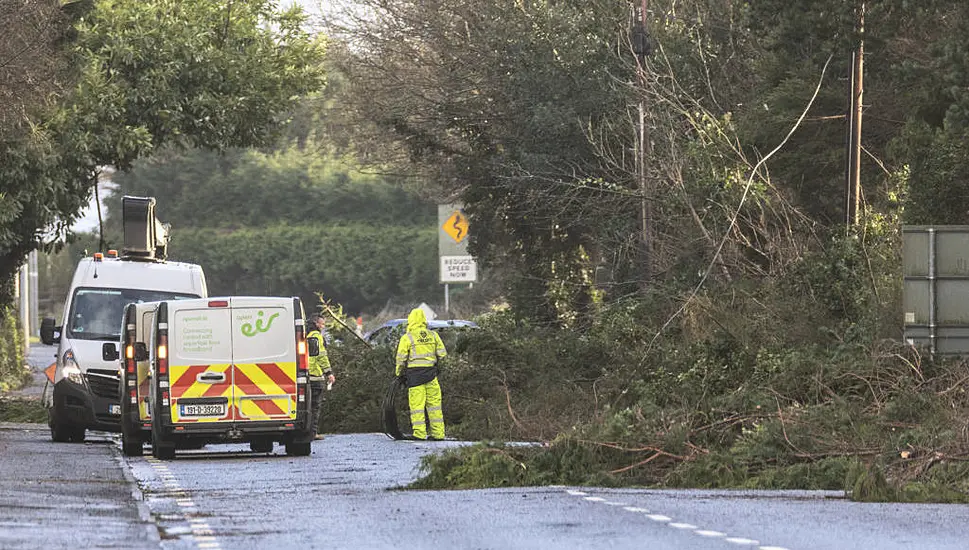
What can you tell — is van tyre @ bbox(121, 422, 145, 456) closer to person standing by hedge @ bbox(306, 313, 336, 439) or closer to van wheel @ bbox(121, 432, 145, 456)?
van wheel @ bbox(121, 432, 145, 456)

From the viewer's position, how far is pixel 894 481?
1520 centimetres

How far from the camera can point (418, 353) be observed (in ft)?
75.5

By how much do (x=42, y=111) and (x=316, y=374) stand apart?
8008 mm

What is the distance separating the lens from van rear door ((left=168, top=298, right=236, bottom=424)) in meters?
19.8

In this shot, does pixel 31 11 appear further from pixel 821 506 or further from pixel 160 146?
pixel 821 506

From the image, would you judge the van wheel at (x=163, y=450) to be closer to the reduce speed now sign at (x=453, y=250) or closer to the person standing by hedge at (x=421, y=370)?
the person standing by hedge at (x=421, y=370)

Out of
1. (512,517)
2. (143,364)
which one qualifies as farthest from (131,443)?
(512,517)

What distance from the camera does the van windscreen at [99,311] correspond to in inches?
991

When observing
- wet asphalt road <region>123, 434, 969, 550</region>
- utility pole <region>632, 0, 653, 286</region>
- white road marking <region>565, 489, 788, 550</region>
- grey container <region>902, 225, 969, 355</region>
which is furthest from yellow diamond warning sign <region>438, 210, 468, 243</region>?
white road marking <region>565, 489, 788, 550</region>

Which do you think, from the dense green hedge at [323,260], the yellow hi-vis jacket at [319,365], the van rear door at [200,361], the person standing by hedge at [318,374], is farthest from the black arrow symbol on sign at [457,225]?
the dense green hedge at [323,260]

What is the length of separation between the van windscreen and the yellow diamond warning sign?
15.8 metres

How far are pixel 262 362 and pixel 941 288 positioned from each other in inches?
312

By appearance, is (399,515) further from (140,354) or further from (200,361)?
(140,354)

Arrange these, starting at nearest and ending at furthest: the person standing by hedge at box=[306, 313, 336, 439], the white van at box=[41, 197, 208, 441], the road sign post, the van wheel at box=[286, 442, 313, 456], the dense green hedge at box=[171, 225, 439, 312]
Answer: the van wheel at box=[286, 442, 313, 456], the person standing by hedge at box=[306, 313, 336, 439], the white van at box=[41, 197, 208, 441], the road sign post, the dense green hedge at box=[171, 225, 439, 312]
